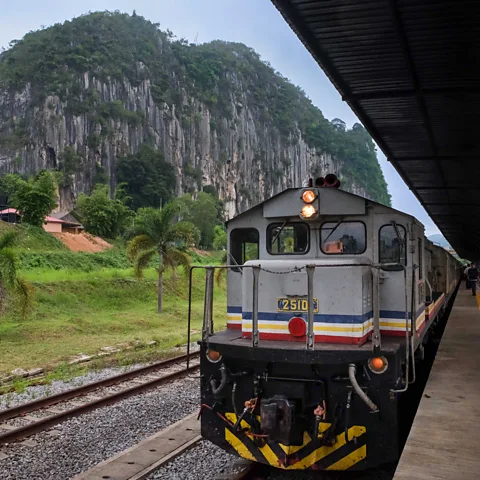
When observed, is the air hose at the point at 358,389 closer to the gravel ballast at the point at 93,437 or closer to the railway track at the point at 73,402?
the railway track at the point at 73,402

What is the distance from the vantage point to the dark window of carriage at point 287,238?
20.5ft

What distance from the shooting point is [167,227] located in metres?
22.2

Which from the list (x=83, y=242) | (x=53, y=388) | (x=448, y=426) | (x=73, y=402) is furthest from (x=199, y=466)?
(x=83, y=242)

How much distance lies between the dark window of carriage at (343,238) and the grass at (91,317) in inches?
350

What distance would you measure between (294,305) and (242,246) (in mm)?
1340

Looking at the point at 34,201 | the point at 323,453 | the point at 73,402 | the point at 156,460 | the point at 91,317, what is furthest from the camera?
the point at 34,201

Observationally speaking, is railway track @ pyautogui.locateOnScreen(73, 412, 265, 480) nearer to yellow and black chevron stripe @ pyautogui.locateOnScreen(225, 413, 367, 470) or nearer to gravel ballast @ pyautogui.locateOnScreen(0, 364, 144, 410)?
→ yellow and black chevron stripe @ pyautogui.locateOnScreen(225, 413, 367, 470)

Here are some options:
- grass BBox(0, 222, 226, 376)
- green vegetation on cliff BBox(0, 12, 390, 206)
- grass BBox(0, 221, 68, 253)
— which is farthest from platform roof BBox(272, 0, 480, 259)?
green vegetation on cliff BBox(0, 12, 390, 206)

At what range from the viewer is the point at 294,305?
5660 mm

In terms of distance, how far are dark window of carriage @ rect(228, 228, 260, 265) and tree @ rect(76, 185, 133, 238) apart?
4914cm

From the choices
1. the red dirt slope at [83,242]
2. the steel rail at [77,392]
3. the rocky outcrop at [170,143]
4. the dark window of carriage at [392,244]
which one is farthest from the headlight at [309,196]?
the rocky outcrop at [170,143]

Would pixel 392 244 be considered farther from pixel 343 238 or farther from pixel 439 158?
pixel 439 158

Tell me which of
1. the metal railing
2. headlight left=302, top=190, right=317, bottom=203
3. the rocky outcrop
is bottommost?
the metal railing

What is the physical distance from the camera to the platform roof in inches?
214
